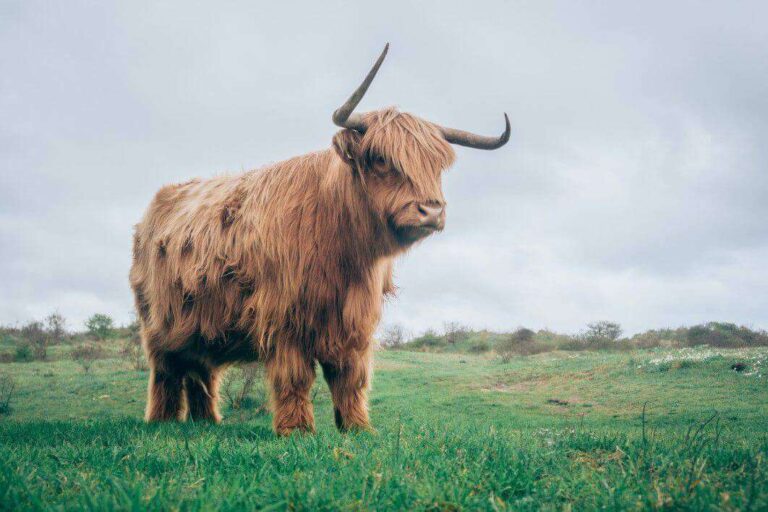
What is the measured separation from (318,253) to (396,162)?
3.31 ft

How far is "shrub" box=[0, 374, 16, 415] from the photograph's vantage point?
39.5 feet

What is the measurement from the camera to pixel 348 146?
4.51m

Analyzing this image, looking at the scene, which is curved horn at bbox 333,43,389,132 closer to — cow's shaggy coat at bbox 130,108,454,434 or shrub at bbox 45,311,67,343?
cow's shaggy coat at bbox 130,108,454,434

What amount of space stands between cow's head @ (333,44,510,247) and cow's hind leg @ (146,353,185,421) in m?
3.46

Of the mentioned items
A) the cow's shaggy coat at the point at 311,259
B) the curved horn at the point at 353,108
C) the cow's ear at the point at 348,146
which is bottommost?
the cow's shaggy coat at the point at 311,259

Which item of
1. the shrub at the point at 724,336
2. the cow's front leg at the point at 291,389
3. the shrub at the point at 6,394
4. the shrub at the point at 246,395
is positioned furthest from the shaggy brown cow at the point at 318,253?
the shrub at the point at 724,336

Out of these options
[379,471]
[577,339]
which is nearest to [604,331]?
[577,339]

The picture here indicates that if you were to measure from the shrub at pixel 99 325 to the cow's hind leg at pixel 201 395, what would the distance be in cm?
3128

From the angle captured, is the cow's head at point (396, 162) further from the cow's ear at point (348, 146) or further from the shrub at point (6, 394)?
the shrub at point (6, 394)

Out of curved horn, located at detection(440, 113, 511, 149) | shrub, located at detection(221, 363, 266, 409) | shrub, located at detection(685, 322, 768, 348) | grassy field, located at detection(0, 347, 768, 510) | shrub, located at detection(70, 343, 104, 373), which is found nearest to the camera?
grassy field, located at detection(0, 347, 768, 510)

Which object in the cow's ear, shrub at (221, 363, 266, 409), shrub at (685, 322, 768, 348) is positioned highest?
the cow's ear

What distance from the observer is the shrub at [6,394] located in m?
12.0

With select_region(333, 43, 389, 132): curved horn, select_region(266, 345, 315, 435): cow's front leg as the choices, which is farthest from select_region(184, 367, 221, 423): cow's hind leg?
select_region(333, 43, 389, 132): curved horn

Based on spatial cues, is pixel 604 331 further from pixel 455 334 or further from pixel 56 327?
pixel 56 327
